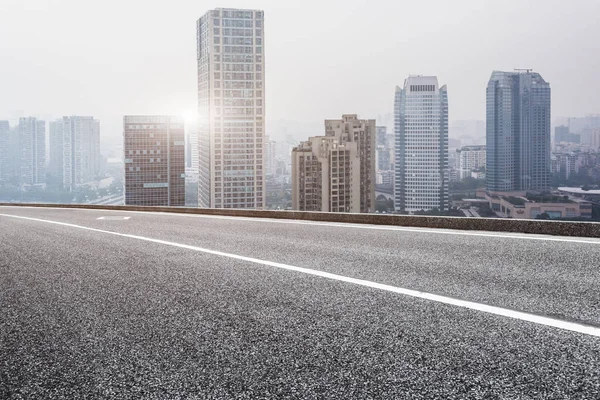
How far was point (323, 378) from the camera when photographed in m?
2.56

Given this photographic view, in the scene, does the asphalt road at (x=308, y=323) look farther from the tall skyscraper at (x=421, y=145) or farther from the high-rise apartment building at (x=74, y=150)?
the high-rise apartment building at (x=74, y=150)

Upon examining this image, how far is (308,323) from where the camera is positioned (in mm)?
3490

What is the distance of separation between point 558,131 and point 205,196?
114 metres

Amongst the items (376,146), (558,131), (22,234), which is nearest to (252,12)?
(376,146)

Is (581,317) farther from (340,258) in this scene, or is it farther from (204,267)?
(204,267)

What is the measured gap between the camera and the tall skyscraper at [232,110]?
17325 cm

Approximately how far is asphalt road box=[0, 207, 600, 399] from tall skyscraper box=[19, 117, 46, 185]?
359 feet

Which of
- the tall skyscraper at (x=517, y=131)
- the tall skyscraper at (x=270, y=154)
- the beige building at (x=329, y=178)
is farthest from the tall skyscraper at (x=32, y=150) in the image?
the tall skyscraper at (x=517, y=131)

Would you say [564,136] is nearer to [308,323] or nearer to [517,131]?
[517,131]

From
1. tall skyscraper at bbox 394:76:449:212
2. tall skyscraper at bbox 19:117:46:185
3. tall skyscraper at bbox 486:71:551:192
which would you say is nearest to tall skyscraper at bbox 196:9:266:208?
tall skyscraper at bbox 394:76:449:212

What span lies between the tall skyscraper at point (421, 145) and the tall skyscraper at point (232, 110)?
4524 centimetres

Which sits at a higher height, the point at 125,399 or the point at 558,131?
the point at 558,131

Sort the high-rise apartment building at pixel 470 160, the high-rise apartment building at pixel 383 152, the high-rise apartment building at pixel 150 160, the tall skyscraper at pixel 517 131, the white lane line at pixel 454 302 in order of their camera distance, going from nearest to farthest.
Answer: the white lane line at pixel 454 302 → the tall skyscraper at pixel 517 131 → the high-rise apartment building at pixel 470 160 → the high-rise apartment building at pixel 383 152 → the high-rise apartment building at pixel 150 160

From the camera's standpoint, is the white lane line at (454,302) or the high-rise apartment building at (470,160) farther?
the high-rise apartment building at (470,160)
